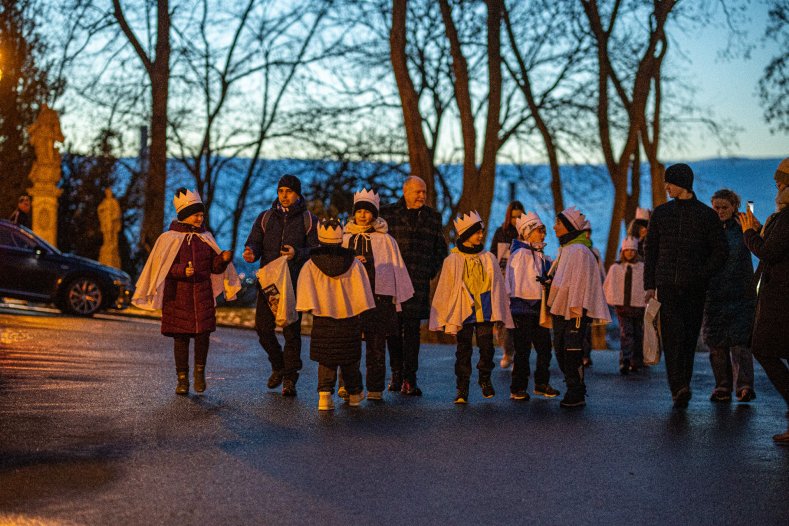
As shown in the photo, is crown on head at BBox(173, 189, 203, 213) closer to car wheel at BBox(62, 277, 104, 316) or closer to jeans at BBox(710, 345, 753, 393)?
jeans at BBox(710, 345, 753, 393)

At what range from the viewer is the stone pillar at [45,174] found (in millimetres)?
34719

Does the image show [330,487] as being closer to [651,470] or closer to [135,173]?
[651,470]

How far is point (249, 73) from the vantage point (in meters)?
42.3

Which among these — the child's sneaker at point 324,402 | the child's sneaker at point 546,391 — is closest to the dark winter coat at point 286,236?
the child's sneaker at point 324,402

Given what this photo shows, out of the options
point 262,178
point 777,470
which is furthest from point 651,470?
point 262,178

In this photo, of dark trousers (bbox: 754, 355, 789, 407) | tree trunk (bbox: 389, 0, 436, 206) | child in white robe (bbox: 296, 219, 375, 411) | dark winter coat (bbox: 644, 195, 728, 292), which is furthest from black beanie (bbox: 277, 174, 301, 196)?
tree trunk (bbox: 389, 0, 436, 206)

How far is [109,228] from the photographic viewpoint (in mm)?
37656

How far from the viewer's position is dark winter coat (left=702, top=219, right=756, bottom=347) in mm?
12586

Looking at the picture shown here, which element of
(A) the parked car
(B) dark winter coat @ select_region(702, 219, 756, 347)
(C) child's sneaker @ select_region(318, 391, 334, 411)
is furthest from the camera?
(A) the parked car

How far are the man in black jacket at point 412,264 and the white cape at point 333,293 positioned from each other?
1460 mm

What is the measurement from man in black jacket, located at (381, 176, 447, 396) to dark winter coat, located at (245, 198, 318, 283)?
2.82 ft

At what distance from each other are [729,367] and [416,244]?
3.34m

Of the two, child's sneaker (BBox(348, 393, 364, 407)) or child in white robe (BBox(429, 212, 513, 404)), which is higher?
child in white robe (BBox(429, 212, 513, 404))

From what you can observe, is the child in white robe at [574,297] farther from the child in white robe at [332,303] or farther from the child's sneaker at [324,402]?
the child's sneaker at [324,402]
